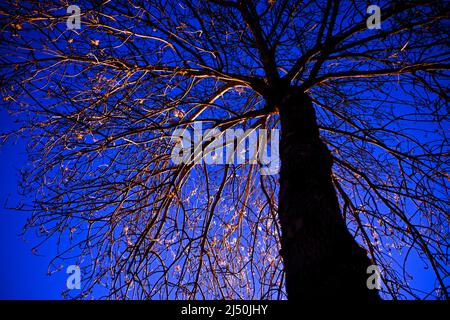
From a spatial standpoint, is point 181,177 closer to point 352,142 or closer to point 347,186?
point 352,142

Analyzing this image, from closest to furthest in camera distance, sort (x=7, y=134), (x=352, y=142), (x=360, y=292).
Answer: (x=360, y=292)
(x=7, y=134)
(x=352, y=142)

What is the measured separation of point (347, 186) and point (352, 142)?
89cm

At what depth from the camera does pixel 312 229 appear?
1.47 metres

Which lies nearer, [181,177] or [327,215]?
[327,215]

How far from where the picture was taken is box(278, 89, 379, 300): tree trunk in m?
1.21

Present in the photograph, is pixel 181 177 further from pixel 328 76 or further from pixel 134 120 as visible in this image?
pixel 328 76

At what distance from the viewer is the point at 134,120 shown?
2762 millimetres

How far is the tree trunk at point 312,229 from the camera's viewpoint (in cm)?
121

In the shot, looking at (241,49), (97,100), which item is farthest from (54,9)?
(241,49)

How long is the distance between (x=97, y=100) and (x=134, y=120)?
46cm

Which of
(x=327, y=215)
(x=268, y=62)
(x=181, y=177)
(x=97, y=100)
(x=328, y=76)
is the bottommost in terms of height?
(x=327, y=215)
